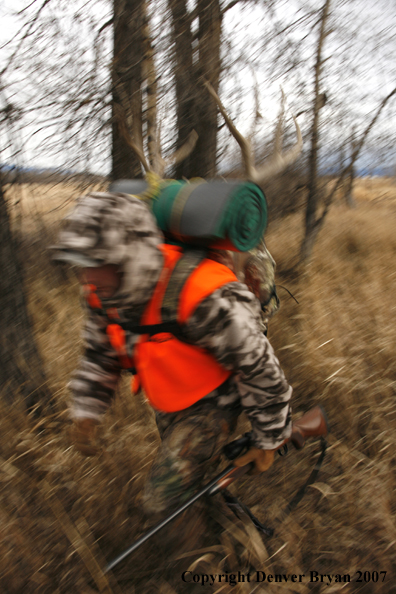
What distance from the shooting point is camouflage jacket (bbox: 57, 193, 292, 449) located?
1245 mm

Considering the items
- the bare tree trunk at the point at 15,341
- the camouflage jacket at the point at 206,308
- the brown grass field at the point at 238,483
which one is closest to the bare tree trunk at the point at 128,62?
the brown grass field at the point at 238,483

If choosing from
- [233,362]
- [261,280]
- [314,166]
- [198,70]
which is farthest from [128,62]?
[314,166]

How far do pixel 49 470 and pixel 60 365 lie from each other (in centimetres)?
102

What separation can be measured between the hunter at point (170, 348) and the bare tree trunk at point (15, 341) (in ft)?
3.88

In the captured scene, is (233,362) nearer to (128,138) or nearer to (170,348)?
(170,348)

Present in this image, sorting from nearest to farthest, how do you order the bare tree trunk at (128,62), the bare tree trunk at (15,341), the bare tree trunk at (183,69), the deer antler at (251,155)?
the deer antler at (251,155) < the bare tree trunk at (15,341) < the bare tree trunk at (128,62) < the bare tree trunk at (183,69)

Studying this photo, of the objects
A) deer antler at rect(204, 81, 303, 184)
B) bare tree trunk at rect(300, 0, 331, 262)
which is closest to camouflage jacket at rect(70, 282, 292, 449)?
deer antler at rect(204, 81, 303, 184)

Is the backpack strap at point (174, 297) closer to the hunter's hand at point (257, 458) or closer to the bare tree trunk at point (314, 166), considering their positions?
the hunter's hand at point (257, 458)

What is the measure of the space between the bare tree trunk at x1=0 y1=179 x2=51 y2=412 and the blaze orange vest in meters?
1.51

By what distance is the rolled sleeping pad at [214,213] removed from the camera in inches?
50.6

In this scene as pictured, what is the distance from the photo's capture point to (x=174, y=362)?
149 cm

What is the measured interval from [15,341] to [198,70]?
2.65 meters

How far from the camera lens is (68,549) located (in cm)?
193

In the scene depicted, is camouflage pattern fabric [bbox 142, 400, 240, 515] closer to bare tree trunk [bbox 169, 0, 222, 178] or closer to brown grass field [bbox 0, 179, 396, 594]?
brown grass field [bbox 0, 179, 396, 594]
